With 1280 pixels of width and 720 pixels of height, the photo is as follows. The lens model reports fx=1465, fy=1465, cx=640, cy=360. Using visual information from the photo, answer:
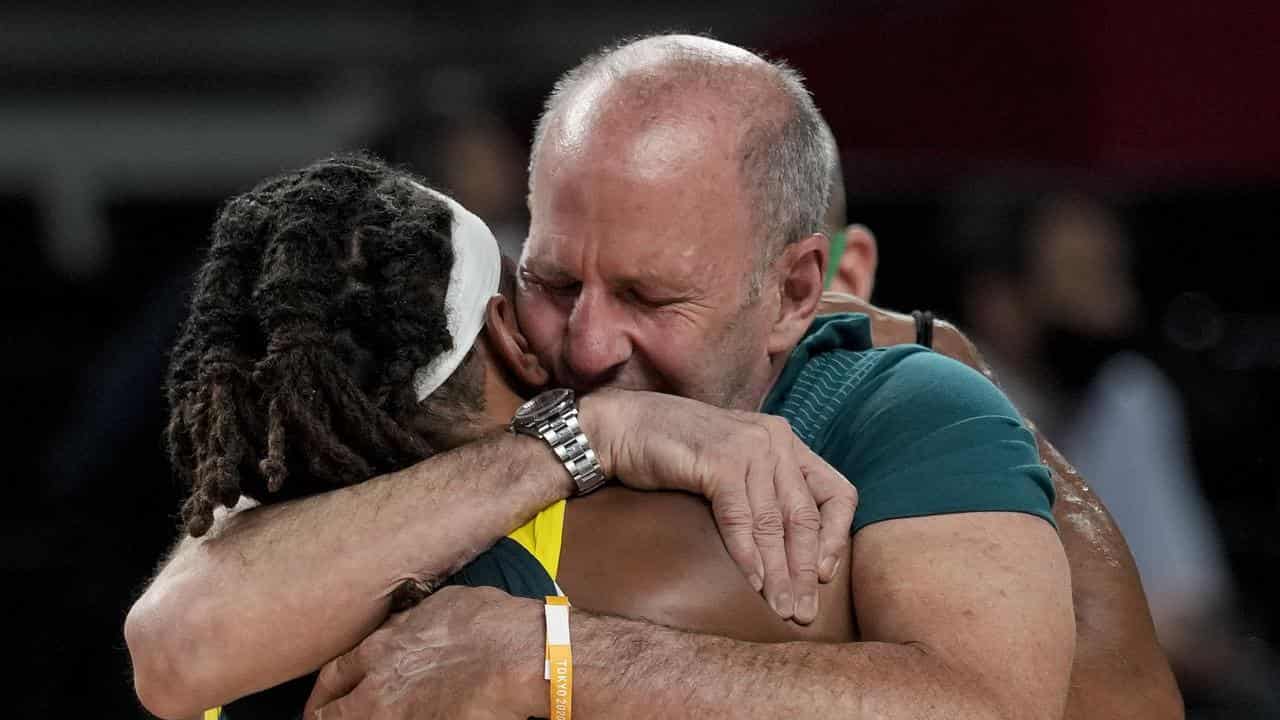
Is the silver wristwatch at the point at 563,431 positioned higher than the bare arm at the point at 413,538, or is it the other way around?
the silver wristwatch at the point at 563,431

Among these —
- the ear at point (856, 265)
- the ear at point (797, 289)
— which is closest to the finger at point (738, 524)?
the ear at point (797, 289)

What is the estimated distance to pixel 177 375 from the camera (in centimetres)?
180

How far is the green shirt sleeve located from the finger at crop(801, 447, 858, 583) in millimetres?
31

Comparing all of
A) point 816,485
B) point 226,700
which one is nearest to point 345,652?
point 226,700

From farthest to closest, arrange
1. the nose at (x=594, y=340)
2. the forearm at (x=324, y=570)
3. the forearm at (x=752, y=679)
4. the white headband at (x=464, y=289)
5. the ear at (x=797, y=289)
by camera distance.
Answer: the ear at (x=797, y=289), the nose at (x=594, y=340), the white headband at (x=464, y=289), the forearm at (x=324, y=570), the forearm at (x=752, y=679)

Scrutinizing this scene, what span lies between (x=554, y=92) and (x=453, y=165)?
1.90 meters

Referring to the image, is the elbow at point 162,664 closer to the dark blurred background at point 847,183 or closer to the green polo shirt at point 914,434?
the green polo shirt at point 914,434

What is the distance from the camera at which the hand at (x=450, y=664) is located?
1547 millimetres

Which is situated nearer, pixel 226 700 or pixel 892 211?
pixel 226 700

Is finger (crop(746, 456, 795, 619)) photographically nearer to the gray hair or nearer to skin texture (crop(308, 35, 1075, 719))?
skin texture (crop(308, 35, 1075, 719))

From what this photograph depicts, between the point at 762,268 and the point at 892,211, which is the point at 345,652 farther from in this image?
the point at 892,211

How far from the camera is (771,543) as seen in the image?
158 cm

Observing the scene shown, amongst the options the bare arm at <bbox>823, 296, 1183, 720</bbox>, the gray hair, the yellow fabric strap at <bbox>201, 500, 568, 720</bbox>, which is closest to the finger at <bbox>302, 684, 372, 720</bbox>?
the yellow fabric strap at <bbox>201, 500, 568, 720</bbox>

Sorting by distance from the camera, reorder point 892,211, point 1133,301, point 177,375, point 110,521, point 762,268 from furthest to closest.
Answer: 1. point 892,211
2. point 1133,301
3. point 110,521
4. point 762,268
5. point 177,375
